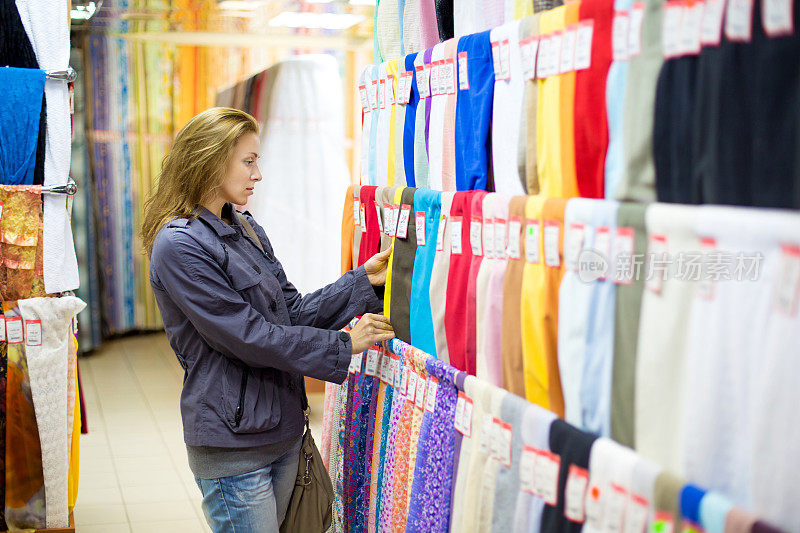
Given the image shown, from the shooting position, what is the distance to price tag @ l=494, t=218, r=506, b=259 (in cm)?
191

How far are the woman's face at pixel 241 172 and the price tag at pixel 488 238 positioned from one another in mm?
755

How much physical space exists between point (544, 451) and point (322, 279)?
13.1 ft

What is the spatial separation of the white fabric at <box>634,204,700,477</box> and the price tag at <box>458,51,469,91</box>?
80 centimetres

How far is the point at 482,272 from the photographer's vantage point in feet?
6.61

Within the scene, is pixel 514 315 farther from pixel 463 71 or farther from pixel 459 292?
pixel 463 71

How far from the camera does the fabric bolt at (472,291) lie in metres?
2.03

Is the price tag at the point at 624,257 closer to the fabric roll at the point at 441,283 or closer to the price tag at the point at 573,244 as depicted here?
the price tag at the point at 573,244

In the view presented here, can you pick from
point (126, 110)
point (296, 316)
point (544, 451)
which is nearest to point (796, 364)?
point (544, 451)

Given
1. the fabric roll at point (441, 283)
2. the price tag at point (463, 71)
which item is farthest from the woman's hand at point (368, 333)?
the price tag at point (463, 71)

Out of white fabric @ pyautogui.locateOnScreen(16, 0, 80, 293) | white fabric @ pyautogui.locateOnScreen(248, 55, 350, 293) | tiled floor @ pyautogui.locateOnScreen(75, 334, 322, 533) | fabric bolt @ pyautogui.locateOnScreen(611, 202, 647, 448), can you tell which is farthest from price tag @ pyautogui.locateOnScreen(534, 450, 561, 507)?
white fabric @ pyautogui.locateOnScreen(248, 55, 350, 293)

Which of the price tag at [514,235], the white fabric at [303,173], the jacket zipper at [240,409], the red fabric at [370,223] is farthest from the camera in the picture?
the white fabric at [303,173]

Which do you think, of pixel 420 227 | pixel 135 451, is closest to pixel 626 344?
pixel 420 227

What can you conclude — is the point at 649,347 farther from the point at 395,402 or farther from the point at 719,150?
the point at 395,402

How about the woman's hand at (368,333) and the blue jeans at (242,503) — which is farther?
the woman's hand at (368,333)
